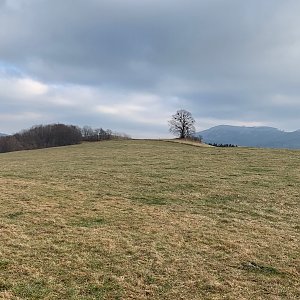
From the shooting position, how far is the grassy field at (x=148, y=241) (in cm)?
493

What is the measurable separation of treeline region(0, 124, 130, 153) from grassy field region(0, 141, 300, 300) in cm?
7296

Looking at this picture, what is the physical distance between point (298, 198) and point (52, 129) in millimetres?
95462

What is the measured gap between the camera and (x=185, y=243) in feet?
22.6

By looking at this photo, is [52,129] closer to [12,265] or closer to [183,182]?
[183,182]

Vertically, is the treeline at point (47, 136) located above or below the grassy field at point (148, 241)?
above

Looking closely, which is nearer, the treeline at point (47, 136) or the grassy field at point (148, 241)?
the grassy field at point (148, 241)

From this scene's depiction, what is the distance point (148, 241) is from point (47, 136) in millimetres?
94678

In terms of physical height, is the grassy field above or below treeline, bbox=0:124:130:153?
below

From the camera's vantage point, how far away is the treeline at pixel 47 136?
87363 millimetres

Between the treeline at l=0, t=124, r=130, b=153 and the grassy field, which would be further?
the treeline at l=0, t=124, r=130, b=153

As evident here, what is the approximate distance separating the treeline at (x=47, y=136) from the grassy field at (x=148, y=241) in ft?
239

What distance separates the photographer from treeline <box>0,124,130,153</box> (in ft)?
287

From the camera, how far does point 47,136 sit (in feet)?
318

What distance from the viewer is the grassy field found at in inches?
194
